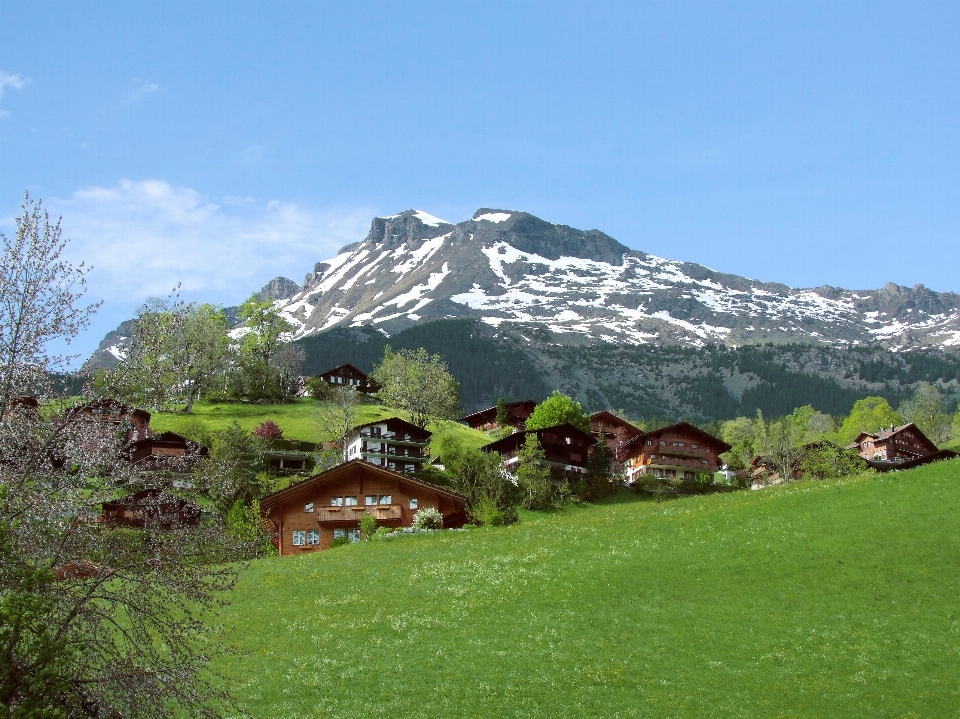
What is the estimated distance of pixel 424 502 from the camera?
74125mm

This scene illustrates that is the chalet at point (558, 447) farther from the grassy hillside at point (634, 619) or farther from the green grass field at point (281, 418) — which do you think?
the grassy hillside at point (634, 619)

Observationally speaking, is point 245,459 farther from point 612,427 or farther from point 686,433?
point 612,427

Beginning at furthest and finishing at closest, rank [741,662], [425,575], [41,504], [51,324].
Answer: [425,575]
[741,662]
[51,324]
[41,504]

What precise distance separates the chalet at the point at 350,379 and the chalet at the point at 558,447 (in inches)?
2558

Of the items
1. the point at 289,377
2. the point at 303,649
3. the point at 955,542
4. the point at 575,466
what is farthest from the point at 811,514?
Answer: the point at 289,377

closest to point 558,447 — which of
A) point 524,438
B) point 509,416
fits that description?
point 524,438

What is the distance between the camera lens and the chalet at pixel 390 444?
112438 mm

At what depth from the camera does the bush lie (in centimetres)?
6812

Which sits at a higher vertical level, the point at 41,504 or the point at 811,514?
the point at 41,504

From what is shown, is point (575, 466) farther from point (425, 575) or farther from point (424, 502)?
point (425, 575)

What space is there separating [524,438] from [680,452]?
22.9 meters

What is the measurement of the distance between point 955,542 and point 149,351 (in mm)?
44414

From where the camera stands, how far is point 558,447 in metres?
102

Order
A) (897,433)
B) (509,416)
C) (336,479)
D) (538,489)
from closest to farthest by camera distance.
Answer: (336,479)
(538,489)
(897,433)
(509,416)
